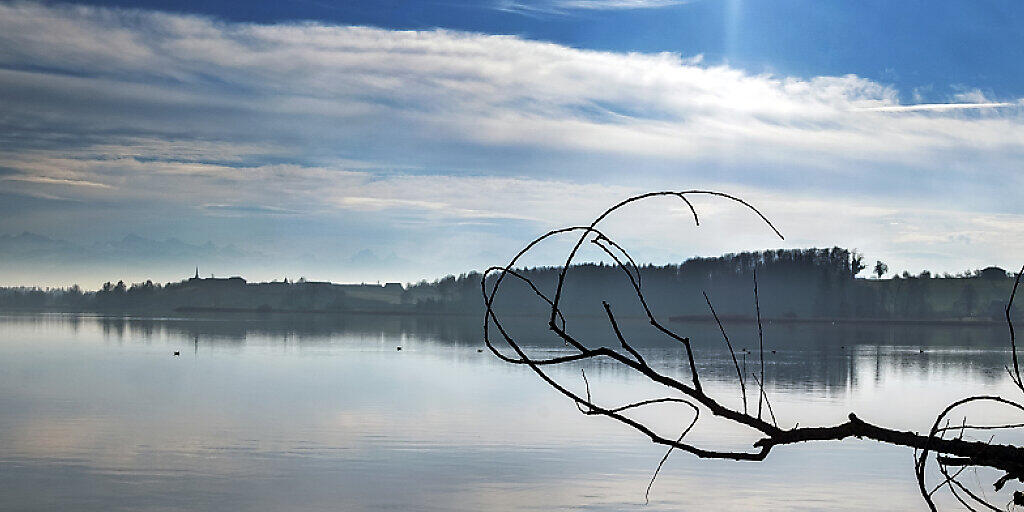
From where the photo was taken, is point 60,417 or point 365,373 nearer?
point 60,417

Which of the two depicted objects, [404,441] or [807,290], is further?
[807,290]

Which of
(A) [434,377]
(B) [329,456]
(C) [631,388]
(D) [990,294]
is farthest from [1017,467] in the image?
(D) [990,294]

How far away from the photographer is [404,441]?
2827cm

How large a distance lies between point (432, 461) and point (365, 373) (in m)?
29.0

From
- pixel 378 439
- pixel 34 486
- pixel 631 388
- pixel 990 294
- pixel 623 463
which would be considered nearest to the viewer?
pixel 34 486

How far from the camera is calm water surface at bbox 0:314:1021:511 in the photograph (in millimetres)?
20875

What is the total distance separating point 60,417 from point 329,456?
12.4 metres

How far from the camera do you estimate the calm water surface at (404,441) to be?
68.5 ft

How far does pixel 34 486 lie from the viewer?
840 inches

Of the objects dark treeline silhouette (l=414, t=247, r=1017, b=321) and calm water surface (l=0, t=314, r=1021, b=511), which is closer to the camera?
calm water surface (l=0, t=314, r=1021, b=511)

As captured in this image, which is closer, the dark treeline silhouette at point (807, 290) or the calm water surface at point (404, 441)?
the calm water surface at point (404, 441)

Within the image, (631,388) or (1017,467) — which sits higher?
(1017,467)

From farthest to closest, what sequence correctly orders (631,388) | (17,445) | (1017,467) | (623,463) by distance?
(631,388), (17,445), (623,463), (1017,467)

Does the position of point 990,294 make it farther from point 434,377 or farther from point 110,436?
point 110,436
